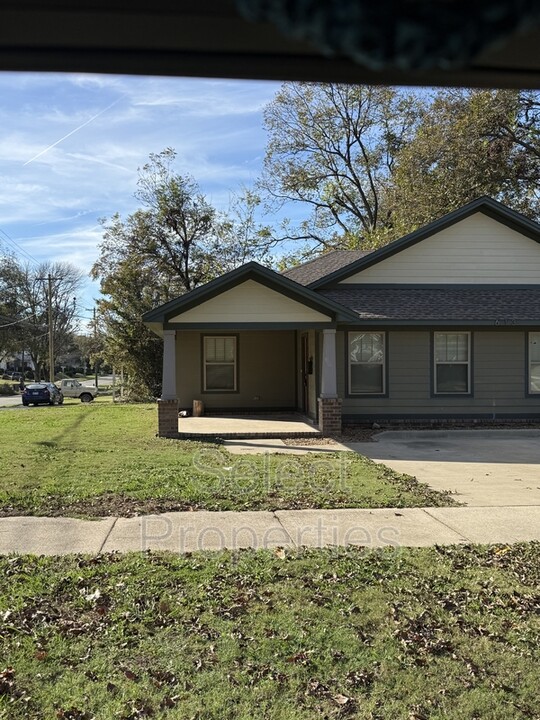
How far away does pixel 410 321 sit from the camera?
15.2 m

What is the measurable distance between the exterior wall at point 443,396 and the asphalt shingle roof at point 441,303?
65cm

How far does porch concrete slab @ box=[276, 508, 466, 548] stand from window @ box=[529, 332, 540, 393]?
10.4m

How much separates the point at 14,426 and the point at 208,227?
19.6 m

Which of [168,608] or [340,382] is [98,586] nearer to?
[168,608]

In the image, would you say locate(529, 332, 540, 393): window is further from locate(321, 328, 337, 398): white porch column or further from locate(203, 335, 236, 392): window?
locate(203, 335, 236, 392): window

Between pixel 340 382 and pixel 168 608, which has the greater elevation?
pixel 340 382

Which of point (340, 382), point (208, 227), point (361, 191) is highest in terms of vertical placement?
point (361, 191)

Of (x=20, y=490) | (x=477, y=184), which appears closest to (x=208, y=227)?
(x=477, y=184)

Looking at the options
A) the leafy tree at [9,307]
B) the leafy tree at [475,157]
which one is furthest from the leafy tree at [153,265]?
the leafy tree at [9,307]

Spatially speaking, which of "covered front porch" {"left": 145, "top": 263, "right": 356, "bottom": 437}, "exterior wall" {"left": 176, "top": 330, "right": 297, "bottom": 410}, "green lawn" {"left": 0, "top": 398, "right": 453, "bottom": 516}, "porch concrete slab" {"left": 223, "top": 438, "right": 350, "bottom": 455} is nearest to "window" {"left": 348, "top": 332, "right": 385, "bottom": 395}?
"covered front porch" {"left": 145, "top": 263, "right": 356, "bottom": 437}

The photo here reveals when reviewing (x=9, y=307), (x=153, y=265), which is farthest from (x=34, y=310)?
(x=153, y=265)

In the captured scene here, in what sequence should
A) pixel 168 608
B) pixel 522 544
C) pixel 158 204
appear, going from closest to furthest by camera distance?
pixel 168 608
pixel 522 544
pixel 158 204

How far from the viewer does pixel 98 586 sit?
481 cm

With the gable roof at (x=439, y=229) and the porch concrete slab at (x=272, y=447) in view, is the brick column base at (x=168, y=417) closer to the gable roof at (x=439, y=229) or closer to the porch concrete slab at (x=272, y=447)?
the porch concrete slab at (x=272, y=447)
